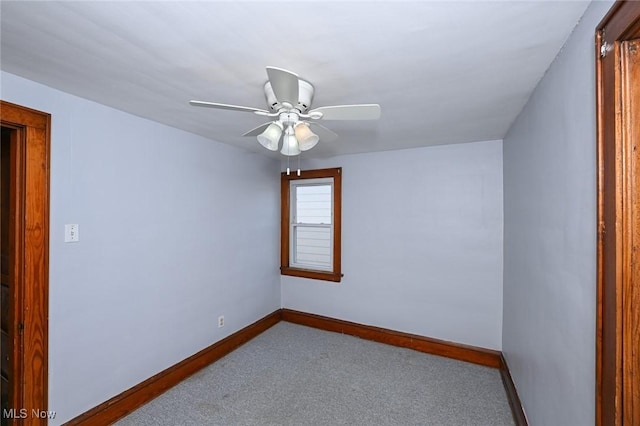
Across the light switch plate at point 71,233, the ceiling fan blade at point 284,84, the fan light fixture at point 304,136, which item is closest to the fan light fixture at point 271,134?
the fan light fixture at point 304,136

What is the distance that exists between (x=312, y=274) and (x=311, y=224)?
2.23ft

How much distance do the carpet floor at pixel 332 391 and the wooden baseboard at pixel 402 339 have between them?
0.08m

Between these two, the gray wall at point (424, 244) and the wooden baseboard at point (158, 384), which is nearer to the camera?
the wooden baseboard at point (158, 384)

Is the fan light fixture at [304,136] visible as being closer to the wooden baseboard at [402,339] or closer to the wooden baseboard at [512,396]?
the wooden baseboard at [512,396]

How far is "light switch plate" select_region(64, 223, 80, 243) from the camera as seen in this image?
177cm

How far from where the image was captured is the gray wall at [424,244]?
9.30 ft

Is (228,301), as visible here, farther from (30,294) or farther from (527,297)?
(527,297)

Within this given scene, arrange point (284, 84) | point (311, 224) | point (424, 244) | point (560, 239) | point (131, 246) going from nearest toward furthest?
1. point (284, 84)
2. point (560, 239)
3. point (131, 246)
4. point (424, 244)
5. point (311, 224)

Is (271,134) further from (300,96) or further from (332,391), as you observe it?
(332,391)

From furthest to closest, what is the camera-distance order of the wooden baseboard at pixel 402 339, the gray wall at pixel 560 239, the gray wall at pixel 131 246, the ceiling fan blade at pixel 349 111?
1. the wooden baseboard at pixel 402 339
2. the gray wall at pixel 131 246
3. the ceiling fan blade at pixel 349 111
4. the gray wall at pixel 560 239

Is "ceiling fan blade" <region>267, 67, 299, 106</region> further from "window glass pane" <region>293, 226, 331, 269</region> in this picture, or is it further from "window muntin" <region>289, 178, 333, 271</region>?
"window glass pane" <region>293, 226, 331, 269</region>

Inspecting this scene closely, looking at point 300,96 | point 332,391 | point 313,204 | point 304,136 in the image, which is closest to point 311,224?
point 313,204

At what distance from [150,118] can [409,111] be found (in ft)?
6.72

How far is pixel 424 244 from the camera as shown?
311cm
